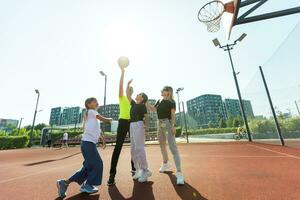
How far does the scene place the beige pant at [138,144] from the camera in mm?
3760

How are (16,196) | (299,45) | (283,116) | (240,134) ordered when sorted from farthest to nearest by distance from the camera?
(240,134) → (283,116) → (299,45) → (16,196)

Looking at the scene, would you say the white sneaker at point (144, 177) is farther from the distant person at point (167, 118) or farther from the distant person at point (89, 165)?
the distant person at point (89, 165)

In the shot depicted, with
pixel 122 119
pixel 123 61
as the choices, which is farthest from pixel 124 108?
pixel 123 61

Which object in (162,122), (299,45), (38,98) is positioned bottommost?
(162,122)

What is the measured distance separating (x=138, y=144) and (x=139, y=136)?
0.54 feet

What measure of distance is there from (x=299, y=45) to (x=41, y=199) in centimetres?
1053

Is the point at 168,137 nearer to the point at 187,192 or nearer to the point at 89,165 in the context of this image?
the point at 187,192

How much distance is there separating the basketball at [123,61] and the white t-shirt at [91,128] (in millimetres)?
1325

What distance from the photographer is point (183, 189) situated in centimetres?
308

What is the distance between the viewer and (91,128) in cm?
337

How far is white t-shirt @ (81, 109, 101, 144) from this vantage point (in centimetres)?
332

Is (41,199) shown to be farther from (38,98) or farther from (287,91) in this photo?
(38,98)

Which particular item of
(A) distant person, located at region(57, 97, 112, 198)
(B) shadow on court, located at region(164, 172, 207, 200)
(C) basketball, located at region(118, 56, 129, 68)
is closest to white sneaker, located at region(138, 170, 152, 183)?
(B) shadow on court, located at region(164, 172, 207, 200)

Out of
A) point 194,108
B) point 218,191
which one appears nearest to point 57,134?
point 218,191
